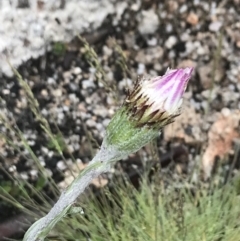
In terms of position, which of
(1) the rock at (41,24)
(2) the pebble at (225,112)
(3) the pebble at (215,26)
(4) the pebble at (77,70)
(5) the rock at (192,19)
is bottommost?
(2) the pebble at (225,112)

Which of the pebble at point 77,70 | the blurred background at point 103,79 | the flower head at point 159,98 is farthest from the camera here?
the pebble at point 77,70

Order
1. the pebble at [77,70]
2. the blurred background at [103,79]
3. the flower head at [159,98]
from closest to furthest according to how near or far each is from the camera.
Result: the flower head at [159,98], the blurred background at [103,79], the pebble at [77,70]

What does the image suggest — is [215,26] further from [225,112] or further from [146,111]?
[146,111]

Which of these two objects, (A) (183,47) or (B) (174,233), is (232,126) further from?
(B) (174,233)

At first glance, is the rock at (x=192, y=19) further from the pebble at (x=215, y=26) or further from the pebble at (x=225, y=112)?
the pebble at (x=225, y=112)

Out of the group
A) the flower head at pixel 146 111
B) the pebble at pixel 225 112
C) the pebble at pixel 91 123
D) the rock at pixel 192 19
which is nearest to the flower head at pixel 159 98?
the flower head at pixel 146 111

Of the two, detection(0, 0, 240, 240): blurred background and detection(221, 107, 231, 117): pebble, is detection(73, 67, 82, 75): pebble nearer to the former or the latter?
detection(0, 0, 240, 240): blurred background

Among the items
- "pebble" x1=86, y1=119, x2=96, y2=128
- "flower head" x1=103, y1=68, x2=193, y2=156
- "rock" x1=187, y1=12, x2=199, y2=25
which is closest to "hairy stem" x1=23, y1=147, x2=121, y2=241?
"flower head" x1=103, y1=68, x2=193, y2=156

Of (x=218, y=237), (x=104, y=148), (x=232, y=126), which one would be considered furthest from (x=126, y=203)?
(x=104, y=148)
